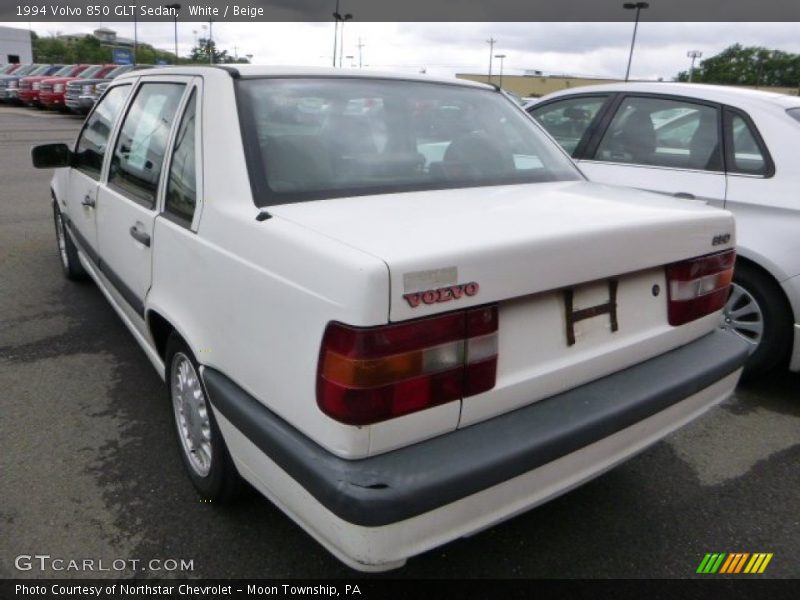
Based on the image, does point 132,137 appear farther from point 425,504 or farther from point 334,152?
point 425,504

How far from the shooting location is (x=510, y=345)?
1.81 m

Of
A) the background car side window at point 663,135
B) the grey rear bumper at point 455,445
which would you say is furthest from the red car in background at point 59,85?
the grey rear bumper at point 455,445

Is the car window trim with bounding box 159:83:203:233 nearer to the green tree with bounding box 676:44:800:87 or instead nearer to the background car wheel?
the background car wheel

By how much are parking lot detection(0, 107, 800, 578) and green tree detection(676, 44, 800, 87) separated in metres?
86.7

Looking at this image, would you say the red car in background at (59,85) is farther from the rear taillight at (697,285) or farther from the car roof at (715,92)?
the rear taillight at (697,285)

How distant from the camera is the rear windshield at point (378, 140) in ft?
7.27

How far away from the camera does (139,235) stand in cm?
273

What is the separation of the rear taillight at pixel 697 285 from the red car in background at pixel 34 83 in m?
27.4

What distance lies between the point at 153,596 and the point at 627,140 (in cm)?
379

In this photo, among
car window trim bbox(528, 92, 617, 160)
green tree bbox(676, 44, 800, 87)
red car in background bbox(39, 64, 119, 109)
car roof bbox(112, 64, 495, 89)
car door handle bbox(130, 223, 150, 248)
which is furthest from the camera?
green tree bbox(676, 44, 800, 87)

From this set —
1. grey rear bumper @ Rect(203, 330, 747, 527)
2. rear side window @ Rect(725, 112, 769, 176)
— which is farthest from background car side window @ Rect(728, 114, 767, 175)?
grey rear bumper @ Rect(203, 330, 747, 527)

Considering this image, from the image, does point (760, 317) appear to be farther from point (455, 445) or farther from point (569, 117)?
point (455, 445)

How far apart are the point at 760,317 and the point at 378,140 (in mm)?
2405

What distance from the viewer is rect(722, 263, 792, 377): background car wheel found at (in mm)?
3414
